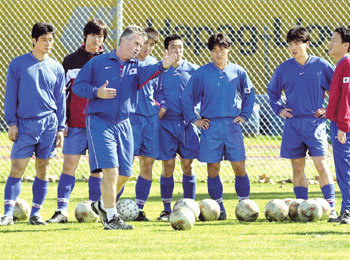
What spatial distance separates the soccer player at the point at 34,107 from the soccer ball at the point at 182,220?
1560mm

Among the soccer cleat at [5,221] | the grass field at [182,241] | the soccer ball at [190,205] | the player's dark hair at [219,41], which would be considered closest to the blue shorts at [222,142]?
the grass field at [182,241]

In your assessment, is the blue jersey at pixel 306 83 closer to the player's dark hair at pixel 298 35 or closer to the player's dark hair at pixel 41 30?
the player's dark hair at pixel 298 35

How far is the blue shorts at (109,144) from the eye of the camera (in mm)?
8422

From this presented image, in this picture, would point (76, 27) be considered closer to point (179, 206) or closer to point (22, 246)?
point (179, 206)

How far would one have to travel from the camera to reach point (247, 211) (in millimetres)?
9250

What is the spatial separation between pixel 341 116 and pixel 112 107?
2279 mm

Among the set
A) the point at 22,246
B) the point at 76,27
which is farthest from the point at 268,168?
the point at 22,246

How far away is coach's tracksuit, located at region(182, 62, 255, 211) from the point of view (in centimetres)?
996

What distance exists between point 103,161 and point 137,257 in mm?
1982

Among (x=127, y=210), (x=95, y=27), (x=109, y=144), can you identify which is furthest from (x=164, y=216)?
(x=95, y=27)

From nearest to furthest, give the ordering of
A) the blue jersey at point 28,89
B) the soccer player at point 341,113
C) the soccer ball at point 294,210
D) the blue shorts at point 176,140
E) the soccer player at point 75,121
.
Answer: the soccer player at point 341,113
the blue jersey at point 28,89
the soccer ball at point 294,210
the soccer player at point 75,121
the blue shorts at point 176,140

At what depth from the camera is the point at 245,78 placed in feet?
33.3

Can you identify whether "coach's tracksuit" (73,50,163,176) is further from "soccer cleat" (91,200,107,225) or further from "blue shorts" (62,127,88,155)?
"blue shorts" (62,127,88,155)

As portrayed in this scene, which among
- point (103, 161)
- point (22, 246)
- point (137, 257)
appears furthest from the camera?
point (103, 161)
